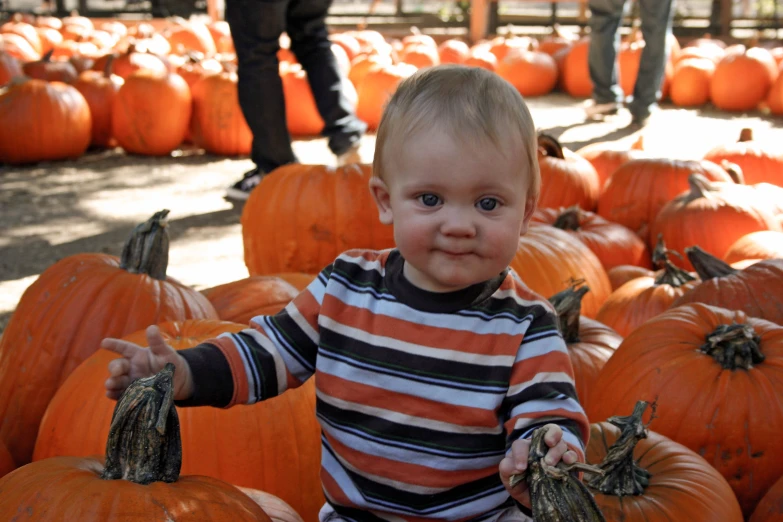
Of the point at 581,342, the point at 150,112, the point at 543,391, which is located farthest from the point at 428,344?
the point at 150,112

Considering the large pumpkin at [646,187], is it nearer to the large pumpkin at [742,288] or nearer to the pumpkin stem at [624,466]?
the large pumpkin at [742,288]

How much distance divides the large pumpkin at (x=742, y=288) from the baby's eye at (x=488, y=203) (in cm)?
123

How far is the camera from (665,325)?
2.11 meters

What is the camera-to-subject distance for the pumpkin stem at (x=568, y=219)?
3.52 m

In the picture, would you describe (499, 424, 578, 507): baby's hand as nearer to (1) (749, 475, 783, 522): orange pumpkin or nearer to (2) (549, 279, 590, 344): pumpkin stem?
(1) (749, 475, 783, 522): orange pumpkin

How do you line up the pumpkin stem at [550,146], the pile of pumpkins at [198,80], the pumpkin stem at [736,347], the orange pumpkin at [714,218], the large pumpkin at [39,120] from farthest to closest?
the pile of pumpkins at [198,80] → the large pumpkin at [39,120] → the pumpkin stem at [550,146] → the orange pumpkin at [714,218] → the pumpkin stem at [736,347]

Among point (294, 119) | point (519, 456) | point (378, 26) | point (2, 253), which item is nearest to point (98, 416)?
point (519, 456)

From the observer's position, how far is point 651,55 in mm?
6941

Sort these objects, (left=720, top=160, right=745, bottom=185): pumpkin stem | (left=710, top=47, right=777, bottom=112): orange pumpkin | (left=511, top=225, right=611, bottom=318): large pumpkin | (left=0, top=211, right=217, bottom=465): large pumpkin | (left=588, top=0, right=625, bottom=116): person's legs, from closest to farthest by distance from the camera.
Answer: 1. (left=0, top=211, right=217, bottom=465): large pumpkin
2. (left=511, top=225, right=611, bottom=318): large pumpkin
3. (left=720, top=160, right=745, bottom=185): pumpkin stem
4. (left=588, top=0, right=625, bottom=116): person's legs
5. (left=710, top=47, right=777, bottom=112): orange pumpkin

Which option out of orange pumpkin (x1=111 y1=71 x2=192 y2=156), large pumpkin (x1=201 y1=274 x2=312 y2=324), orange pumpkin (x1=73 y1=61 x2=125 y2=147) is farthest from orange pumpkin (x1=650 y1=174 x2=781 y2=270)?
orange pumpkin (x1=73 y1=61 x2=125 y2=147)

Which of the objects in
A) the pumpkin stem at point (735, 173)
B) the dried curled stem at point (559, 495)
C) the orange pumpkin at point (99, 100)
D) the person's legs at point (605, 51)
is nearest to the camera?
the dried curled stem at point (559, 495)

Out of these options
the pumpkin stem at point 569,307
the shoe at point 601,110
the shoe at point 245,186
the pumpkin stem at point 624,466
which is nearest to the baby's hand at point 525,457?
the pumpkin stem at point 624,466

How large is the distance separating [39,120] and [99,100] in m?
0.73

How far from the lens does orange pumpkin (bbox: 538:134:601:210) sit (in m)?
3.99
